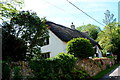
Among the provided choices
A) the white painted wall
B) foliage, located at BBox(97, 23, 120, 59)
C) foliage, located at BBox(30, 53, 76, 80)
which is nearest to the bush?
foliage, located at BBox(30, 53, 76, 80)

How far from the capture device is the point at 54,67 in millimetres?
8000

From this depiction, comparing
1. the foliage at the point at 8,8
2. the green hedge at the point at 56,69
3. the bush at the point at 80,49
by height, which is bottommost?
the green hedge at the point at 56,69

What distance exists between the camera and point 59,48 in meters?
19.3

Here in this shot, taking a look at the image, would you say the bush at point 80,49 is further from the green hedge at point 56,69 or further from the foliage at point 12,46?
the foliage at point 12,46

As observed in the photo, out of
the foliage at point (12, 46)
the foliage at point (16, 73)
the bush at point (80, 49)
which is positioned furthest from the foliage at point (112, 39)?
the foliage at point (16, 73)

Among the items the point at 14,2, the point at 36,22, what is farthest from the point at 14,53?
the point at 14,2

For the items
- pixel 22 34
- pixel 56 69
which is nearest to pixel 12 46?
pixel 22 34

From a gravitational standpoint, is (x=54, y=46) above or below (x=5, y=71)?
above

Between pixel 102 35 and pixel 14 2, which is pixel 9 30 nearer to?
pixel 14 2

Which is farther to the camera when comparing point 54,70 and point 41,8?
point 41,8

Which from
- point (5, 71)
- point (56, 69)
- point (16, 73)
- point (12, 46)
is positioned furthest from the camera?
point (56, 69)

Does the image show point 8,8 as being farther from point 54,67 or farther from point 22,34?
point 54,67

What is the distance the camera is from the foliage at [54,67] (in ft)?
23.5

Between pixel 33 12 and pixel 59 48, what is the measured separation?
11139 mm
